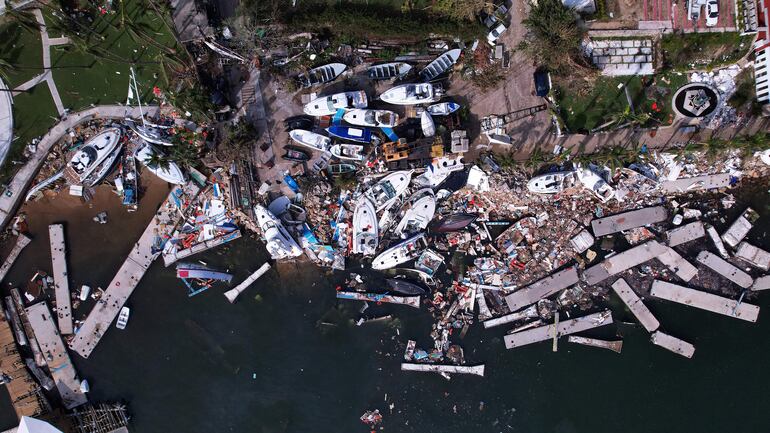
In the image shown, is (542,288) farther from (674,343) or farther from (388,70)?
(388,70)

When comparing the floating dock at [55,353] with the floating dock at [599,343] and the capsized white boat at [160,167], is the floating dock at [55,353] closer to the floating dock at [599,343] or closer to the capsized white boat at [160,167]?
the capsized white boat at [160,167]

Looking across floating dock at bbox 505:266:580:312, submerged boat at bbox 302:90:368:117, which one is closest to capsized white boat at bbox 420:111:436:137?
submerged boat at bbox 302:90:368:117

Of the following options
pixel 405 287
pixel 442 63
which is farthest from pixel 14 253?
pixel 442 63

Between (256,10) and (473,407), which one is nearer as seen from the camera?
(256,10)

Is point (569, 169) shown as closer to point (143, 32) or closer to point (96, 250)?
point (143, 32)

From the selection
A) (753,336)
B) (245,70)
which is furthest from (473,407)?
(245,70)

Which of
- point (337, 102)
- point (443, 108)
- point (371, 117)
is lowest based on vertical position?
point (443, 108)

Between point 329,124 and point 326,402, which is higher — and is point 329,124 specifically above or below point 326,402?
above
